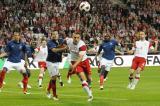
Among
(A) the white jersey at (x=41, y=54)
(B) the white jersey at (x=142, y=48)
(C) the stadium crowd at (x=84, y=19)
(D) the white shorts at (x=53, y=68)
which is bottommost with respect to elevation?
(C) the stadium crowd at (x=84, y=19)

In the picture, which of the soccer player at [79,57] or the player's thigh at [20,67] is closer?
the soccer player at [79,57]

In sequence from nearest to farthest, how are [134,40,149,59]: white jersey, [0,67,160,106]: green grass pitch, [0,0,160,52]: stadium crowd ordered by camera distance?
1. [0,67,160,106]: green grass pitch
2. [134,40,149,59]: white jersey
3. [0,0,160,52]: stadium crowd

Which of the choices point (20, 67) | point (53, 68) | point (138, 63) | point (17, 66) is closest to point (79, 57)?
point (53, 68)

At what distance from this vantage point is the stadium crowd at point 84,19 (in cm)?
4794

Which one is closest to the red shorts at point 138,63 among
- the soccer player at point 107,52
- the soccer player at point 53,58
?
the soccer player at point 107,52

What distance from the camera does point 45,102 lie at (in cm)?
2161

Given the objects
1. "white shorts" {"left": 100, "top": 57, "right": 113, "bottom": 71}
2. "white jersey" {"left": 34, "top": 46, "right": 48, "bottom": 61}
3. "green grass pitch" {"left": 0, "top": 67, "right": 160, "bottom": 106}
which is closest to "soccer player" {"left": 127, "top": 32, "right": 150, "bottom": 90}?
"green grass pitch" {"left": 0, "top": 67, "right": 160, "bottom": 106}

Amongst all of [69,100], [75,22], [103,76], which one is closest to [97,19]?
[75,22]

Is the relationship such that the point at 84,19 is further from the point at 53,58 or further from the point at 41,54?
the point at 53,58

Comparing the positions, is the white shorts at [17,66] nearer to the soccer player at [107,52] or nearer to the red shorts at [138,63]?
the soccer player at [107,52]

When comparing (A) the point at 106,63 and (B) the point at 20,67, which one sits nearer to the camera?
(B) the point at 20,67

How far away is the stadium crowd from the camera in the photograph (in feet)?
→ 157

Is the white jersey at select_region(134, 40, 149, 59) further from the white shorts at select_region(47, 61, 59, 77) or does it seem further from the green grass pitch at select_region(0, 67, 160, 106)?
the white shorts at select_region(47, 61, 59, 77)

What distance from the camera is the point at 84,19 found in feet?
169
